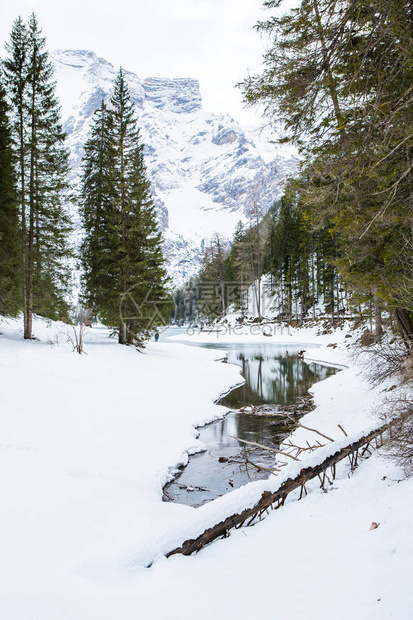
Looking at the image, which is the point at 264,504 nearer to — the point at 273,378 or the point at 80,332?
the point at 80,332

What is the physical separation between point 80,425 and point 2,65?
15.4 meters

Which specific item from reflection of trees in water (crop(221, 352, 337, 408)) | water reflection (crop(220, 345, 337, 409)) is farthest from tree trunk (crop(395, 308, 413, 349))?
reflection of trees in water (crop(221, 352, 337, 408))

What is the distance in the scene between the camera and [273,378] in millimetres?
18047

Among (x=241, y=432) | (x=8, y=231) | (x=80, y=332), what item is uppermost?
(x=8, y=231)

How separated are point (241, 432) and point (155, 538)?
6.43m

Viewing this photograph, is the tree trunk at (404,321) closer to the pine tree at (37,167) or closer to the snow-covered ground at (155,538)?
the snow-covered ground at (155,538)

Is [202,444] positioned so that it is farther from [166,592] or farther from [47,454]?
[166,592]

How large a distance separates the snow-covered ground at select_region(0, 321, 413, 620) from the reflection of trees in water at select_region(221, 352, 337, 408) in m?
5.76

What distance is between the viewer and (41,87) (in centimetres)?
1495

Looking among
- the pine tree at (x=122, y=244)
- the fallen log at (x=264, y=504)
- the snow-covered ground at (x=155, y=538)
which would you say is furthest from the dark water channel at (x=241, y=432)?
the pine tree at (x=122, y=244)

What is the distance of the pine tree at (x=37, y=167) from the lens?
14586 millimetres

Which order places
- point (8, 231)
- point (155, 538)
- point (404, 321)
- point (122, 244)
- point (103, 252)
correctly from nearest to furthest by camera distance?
point (155, 538), point (404, 321), point (8, 231), point (103, 252), point (122, 244)

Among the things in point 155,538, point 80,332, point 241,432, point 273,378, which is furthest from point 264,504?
point 273,378

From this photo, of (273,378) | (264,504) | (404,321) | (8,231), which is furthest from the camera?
(273,378)
